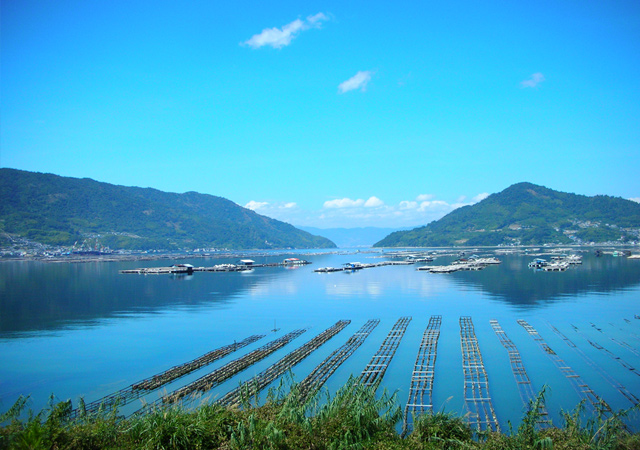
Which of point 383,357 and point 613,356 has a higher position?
point 383,357

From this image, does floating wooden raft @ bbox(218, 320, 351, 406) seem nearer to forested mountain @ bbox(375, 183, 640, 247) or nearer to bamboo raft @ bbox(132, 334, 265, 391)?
bamboo raft @ bbox(132, 334, 265, 391)

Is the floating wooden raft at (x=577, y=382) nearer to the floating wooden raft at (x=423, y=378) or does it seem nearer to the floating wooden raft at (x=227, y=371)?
the floating wooden raft at (x=423, y=378)

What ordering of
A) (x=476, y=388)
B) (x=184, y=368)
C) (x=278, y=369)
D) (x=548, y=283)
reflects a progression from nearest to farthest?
(x=476, y=388)
(x=278, y=369)
(x=184, y=368)
(x=548, y=283)

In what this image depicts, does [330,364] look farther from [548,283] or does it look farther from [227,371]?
[548,283]

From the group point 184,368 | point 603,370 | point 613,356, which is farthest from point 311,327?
point 613,356

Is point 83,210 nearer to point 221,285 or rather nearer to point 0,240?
point 0,240

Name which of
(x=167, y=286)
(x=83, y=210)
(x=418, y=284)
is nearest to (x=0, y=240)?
(x=83, y=210)

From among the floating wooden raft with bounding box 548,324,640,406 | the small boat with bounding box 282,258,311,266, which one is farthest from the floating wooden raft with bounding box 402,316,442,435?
the small boat with bounding box 282,258,311,266
